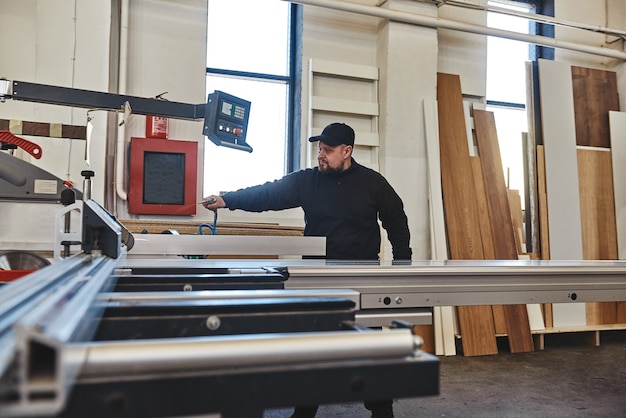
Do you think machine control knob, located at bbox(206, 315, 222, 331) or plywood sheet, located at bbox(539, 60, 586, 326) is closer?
machine control knob, located at bbox(206, 315, 222, 331)

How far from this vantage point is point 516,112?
15.3ft

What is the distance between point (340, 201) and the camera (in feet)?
8.07

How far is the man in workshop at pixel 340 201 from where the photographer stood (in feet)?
8.04

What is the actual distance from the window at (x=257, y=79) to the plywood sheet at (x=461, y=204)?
3.62ft

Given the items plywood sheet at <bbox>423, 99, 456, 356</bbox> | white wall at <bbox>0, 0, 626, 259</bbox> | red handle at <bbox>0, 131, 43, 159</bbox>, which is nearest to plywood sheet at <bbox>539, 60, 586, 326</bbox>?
white wall at <bbox>0, 0, 626, 259</bbox>

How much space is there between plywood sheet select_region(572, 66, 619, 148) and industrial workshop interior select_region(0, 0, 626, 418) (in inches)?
0.7

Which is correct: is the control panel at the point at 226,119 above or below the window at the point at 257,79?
below

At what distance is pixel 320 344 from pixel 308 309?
0.21 meters

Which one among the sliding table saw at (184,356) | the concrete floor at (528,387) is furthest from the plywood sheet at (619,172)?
the sliding table saw at (184,356)

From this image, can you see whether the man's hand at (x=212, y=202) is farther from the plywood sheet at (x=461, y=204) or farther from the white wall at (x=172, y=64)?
the plywood sheet at (x=461, y=204)

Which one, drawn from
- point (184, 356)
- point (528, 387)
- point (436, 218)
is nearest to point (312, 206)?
point (436, 218)

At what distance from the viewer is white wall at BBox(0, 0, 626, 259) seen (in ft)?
10.1

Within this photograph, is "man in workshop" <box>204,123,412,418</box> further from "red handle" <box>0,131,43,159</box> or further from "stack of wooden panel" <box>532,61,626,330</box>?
"stack of wooden panel" <box>532,61,626,330</box>

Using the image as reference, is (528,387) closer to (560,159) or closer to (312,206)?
(312,206)
